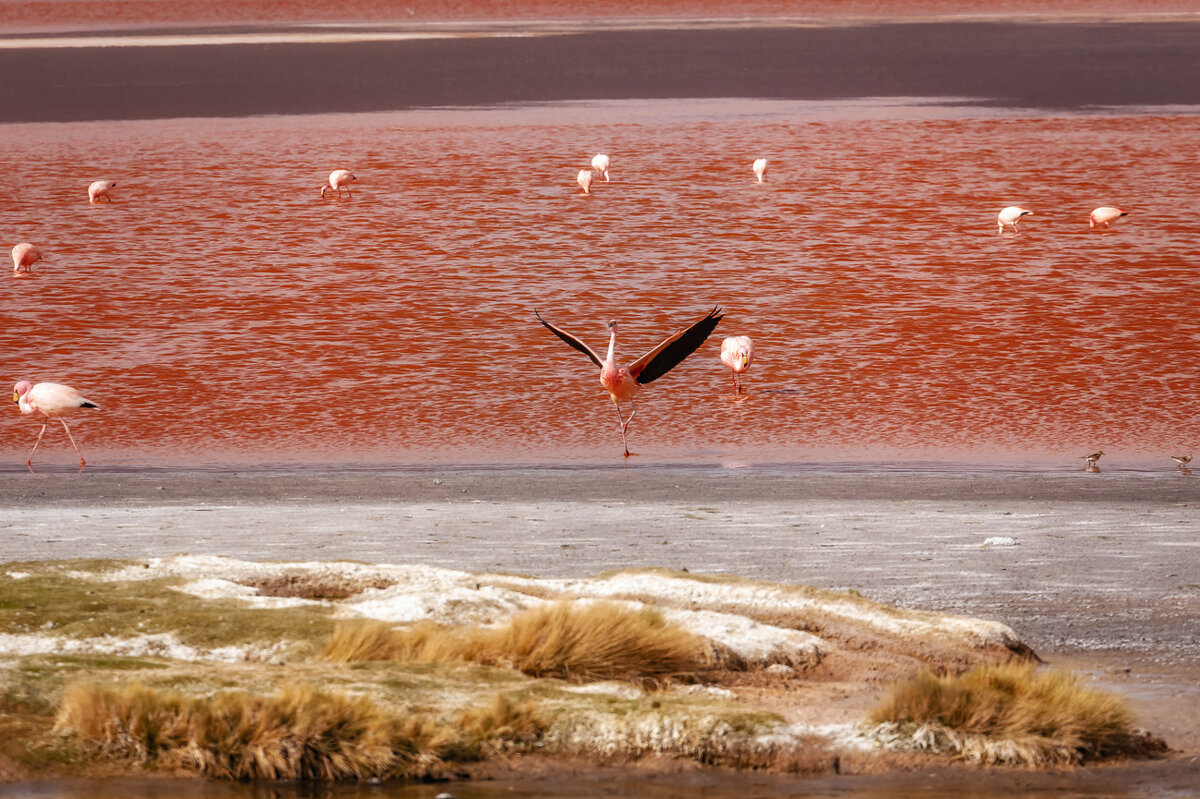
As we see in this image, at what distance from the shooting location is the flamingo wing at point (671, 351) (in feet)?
41.5

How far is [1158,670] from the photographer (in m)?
6.99

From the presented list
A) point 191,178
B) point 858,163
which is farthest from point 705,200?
point 191,178

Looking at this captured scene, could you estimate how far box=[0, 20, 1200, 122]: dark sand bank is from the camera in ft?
114

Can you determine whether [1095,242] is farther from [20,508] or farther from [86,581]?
[86,581]

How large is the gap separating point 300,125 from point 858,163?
10411mm

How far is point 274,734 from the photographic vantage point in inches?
228

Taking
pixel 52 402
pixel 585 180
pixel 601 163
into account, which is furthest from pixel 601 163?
pixel 52 402

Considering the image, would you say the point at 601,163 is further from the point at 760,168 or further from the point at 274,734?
the point at 274,734

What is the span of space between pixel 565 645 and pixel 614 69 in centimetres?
3434

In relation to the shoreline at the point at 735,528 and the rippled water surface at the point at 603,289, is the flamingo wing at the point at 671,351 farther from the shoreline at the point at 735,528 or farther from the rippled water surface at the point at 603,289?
the shoreline at the point at 735,528

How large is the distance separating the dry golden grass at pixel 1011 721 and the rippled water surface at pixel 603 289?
679cm

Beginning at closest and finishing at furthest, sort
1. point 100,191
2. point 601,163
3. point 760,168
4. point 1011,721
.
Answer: point 1011,721 → point 100,191 → point 601,163 → point 760,168

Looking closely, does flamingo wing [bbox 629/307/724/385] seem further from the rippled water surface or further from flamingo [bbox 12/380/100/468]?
flamingo [bbox 12/380/100/468]

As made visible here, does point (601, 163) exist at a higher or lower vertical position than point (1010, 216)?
higher
